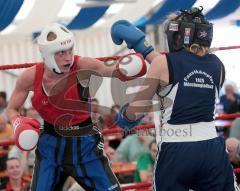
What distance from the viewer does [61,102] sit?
2.70m

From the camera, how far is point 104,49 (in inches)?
399

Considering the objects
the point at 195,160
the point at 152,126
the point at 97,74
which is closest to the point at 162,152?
the point at 195,160

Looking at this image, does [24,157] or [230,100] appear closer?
[24,157]

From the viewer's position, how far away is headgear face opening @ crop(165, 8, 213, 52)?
2.38m

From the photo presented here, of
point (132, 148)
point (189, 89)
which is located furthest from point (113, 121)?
point (132, 148)

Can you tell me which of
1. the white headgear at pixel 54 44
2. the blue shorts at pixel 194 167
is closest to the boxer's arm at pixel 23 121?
the white headgear at pixel 54 44

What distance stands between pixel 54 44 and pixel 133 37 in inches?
15.0

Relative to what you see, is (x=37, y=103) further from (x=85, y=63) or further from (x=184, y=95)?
(x=184, y=95)

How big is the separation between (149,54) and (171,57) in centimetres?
33

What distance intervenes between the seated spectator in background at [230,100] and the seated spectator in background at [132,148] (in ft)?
7.76

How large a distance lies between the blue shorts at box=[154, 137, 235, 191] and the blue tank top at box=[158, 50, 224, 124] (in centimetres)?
12

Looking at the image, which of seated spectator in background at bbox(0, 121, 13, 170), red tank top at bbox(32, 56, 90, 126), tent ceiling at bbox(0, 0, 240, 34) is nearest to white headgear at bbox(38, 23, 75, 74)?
red tank top at bbox(32, 56, 90, 126)

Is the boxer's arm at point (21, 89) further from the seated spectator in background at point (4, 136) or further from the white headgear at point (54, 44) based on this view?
the seated spectator in background at point (4, 136)

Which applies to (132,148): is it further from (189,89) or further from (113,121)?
(189,89)
